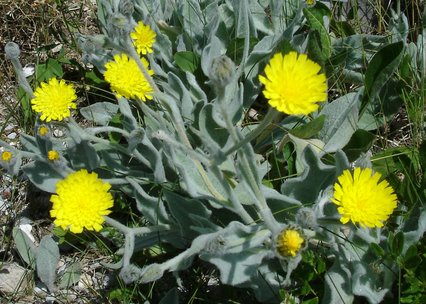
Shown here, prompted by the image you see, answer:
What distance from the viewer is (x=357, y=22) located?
3461 millimetres

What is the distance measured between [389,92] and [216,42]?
33.0 inches

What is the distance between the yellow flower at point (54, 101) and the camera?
8.64 ft

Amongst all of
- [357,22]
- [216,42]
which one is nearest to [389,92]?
[357,22]

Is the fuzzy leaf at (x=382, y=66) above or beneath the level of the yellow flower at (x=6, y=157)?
above

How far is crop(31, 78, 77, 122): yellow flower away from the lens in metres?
2.63

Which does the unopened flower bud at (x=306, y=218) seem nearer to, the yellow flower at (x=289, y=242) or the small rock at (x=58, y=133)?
the yellow flower at (x=289, y=242)

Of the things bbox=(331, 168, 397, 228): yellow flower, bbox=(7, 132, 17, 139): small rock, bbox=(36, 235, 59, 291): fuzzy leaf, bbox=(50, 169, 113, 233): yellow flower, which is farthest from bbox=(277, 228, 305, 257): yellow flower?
bbox=(7, 132, 17, 139): small rock

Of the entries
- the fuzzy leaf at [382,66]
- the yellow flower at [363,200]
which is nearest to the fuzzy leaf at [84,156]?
the yellow flower at [363,200]

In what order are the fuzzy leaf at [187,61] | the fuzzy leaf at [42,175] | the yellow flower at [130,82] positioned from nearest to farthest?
1. the yellow flower at [130,82]
2. the fuzzy leaf at [42,175]
3. the fuzzy leaf at [187,61]

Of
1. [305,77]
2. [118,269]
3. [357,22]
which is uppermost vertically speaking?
[305,77]

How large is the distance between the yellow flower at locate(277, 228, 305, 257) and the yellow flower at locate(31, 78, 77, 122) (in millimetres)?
1112

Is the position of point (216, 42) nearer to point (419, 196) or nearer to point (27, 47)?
point (419, 196)

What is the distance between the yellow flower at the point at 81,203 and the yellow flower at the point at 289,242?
2.08 feet

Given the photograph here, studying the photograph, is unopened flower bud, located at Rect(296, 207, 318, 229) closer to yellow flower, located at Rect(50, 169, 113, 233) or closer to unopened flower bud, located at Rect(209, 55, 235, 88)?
unopened flower bud, located at Rect(209, 55, 235, 88)
